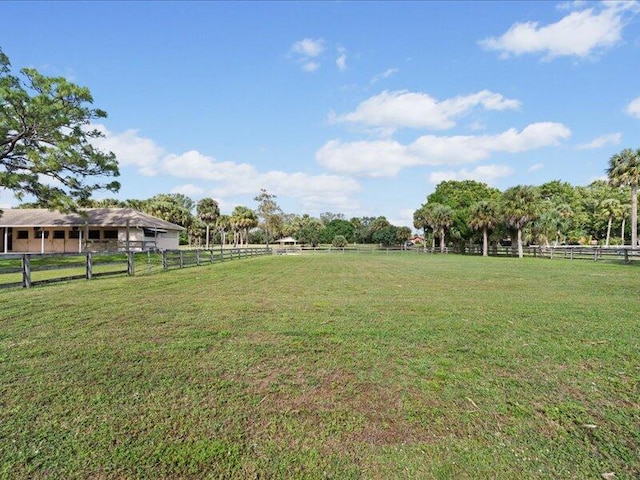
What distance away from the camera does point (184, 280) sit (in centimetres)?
1285

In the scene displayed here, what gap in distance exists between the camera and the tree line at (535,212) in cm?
3704

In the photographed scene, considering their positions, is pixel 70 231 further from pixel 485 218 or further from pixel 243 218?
pixel 485 218

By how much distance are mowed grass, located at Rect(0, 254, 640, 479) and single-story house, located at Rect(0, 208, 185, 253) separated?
27878 millimetres

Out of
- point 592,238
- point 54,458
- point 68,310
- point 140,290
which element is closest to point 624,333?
point 54,458

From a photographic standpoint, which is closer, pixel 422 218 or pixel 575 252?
pixel 575 252

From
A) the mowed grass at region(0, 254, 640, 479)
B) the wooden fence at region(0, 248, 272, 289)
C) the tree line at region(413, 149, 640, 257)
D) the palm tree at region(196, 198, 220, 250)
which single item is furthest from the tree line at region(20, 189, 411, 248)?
the mowed grass at region(0, 254, 640, 479)

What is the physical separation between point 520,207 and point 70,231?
42.1 m

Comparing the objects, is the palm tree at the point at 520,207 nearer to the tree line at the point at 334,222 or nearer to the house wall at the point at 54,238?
the tree line at the point at 334,222

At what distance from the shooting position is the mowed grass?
261 cm

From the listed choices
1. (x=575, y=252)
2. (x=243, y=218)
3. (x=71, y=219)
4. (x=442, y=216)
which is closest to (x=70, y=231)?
(x=71, y=219)

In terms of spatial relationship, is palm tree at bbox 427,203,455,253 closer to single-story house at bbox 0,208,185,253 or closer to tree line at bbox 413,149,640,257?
tree line at bbox 413,149,640,257

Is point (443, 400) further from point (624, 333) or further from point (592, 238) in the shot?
point (592, 238)

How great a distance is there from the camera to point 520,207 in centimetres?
3888

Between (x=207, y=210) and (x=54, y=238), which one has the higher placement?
(x=207, y=210)
